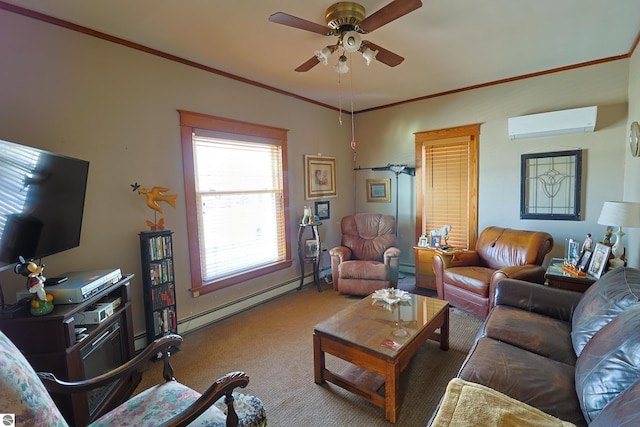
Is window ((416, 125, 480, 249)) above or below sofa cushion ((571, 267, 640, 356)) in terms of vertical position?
above

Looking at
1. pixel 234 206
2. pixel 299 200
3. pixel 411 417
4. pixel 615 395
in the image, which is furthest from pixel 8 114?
pixel 615 395

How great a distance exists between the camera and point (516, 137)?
3.67m

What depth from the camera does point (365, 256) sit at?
4246 mm

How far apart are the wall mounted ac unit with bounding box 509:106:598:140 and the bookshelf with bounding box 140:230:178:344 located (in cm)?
400

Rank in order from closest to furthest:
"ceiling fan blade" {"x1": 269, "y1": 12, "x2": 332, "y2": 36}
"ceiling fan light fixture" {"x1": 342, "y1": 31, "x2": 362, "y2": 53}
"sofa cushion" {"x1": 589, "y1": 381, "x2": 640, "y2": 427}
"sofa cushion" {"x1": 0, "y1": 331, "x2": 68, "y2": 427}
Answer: "sofa cushion" {"x1": 0, "y1": 331, "x2": 68, "y2": 427}, "sofa cushion" {"x1": 589, "y1": 381, "x2": 640, "y2": 427}, "ceiling fan blade" {"x1": 269, "y1": 12, "x2": 332, "y2": 36}, "ceiling fan light fixture" {"x1": 342, "y1": 31, "x2": 362, "y2": 53}

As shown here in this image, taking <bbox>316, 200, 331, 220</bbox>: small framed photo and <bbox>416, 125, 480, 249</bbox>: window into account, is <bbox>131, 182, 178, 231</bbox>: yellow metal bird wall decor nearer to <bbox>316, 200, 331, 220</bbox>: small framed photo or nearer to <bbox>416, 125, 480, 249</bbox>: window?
<bbox>316, 200, 331, 220</bbox>: small framed photo

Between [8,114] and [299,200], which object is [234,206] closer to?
[299,200]

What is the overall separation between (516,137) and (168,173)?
397 centimetres

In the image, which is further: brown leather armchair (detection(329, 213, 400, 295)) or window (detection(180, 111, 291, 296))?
brown leather armchair (detection(329, 213, 400, 295))

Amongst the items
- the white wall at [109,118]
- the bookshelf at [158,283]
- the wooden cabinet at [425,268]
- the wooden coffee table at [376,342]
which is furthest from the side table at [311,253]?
the bookshelf at [158,283]

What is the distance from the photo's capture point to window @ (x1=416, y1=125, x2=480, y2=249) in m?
4.06

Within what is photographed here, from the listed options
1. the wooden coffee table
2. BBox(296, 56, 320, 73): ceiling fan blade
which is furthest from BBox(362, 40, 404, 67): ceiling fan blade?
the wooden coffee table

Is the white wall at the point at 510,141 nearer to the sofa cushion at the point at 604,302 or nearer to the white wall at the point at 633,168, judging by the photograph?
the white wall at the point at 633,168

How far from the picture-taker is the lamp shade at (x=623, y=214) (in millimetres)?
2258
